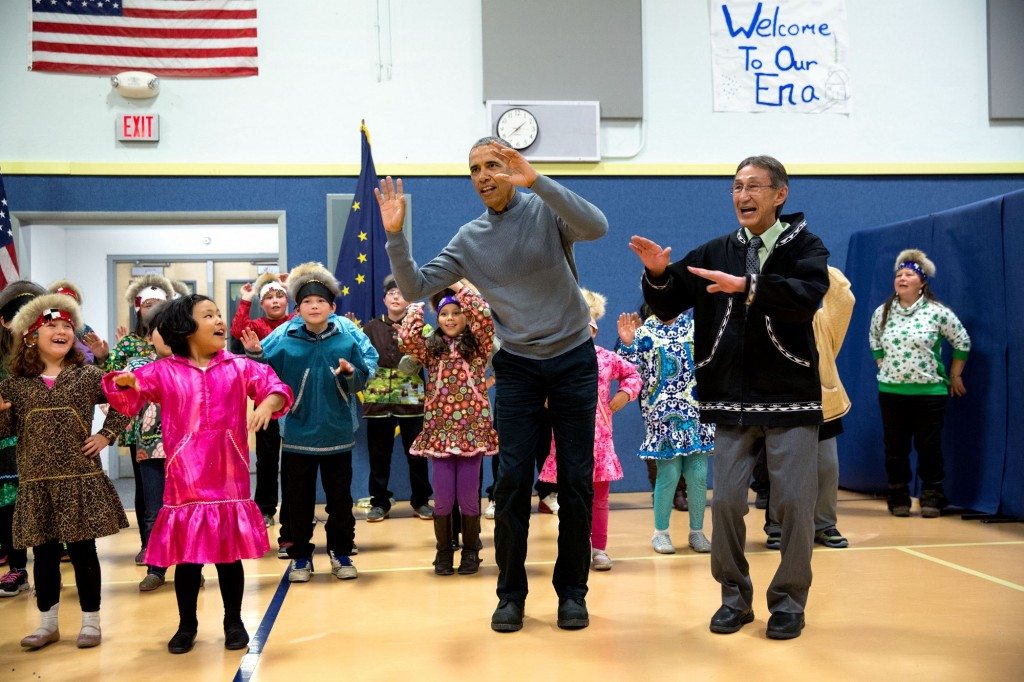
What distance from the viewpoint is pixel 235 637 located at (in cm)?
333

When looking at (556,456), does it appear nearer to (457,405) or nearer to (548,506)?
(457,405)

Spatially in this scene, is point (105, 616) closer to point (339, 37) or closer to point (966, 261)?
point (339, 37)

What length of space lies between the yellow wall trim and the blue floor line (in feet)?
12.6

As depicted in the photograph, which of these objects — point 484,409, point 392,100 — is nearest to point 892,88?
point 392,100

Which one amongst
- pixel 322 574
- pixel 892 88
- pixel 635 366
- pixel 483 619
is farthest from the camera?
pixel 892 88

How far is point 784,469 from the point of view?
3305mm

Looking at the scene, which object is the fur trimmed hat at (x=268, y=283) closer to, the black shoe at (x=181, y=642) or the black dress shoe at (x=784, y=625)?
the black shoe at (x=181, y=642)

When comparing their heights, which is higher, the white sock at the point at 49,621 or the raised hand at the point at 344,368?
the raised hand at the point at 344,368

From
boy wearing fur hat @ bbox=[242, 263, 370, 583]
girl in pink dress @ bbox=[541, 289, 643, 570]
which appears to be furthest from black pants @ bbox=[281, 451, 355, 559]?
girl in pink dress @ bbox=[541, 289, 643, 570]

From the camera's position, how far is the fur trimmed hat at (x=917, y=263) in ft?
20.4

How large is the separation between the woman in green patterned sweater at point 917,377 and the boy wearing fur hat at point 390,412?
3.18 m

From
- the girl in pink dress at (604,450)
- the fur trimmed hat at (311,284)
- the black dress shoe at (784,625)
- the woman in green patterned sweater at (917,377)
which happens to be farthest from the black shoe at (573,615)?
the woman in green patterned sweater at (917,377)

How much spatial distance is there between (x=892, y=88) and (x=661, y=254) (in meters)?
5.66

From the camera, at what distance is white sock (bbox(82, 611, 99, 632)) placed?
3.47 m
